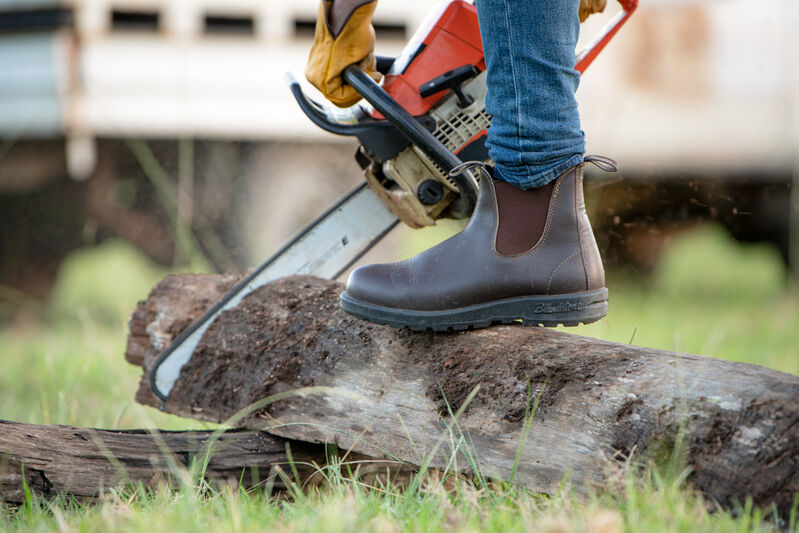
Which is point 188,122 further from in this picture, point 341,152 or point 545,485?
point 545,485

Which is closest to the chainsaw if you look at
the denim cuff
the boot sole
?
the denim cuff

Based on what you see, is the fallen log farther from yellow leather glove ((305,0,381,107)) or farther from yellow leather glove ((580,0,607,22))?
yellow leather glove ((580,0,607,22))

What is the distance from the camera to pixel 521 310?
53.2 inches

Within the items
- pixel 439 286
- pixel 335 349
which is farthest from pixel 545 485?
pixel 335 349

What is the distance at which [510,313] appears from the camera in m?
1.36

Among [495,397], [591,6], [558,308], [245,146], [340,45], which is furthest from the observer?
[245,146]

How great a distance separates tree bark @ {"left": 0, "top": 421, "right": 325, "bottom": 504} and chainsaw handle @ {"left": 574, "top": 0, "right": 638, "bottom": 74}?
41.7 inches

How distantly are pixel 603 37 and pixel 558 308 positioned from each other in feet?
2.38

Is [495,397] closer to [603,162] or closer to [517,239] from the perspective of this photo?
[517,239]

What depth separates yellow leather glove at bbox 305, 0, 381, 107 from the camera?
4.68 ft

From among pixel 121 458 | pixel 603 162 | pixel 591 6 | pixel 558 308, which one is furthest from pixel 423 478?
pixel 591 6

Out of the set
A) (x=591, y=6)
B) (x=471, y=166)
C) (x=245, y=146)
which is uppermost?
(x=591, y=6)

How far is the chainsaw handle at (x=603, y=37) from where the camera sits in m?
1.68

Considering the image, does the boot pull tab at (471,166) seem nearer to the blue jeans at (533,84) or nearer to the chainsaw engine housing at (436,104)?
the blue jeans at (533,84)
